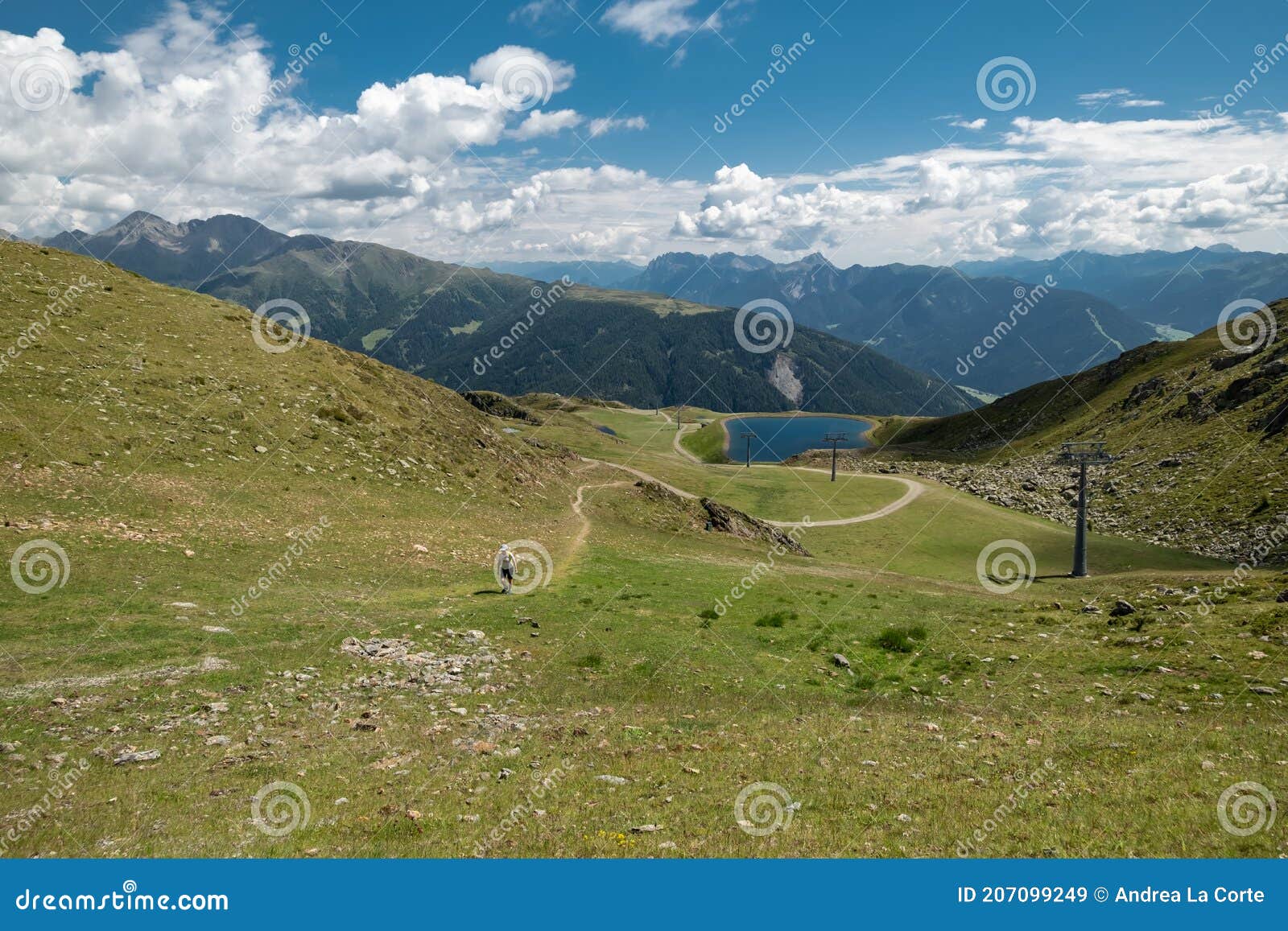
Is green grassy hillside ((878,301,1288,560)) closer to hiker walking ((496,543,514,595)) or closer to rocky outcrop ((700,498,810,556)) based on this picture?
rocky outcrop ((700,498,810,556))

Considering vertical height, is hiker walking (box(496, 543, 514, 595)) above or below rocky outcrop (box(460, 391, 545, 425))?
below

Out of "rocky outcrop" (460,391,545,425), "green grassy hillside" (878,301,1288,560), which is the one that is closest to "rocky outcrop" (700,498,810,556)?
"green grassy hillside" (878,301,1288,560)

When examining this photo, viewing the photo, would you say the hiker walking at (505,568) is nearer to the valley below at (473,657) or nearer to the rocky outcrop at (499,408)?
the valley below at (473,657)

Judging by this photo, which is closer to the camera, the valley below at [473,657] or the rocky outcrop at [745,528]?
the valley below at [473,657]

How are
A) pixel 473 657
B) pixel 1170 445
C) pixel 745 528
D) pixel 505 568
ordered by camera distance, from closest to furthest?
1. pixel 473 657
2. pixel 505 568
3. pixel 745 528
4. pixel 1170 445

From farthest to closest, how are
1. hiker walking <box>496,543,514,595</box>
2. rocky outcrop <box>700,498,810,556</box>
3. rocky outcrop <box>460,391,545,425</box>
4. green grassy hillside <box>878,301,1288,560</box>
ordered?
rocky outcrop <box>460,391,545,425</box>
green grassy hillside <box>878,301,1288,560</box>
rocky outcrop <box>700,498,810,556</box>
hiker walking <box>496,543,514,595</box>

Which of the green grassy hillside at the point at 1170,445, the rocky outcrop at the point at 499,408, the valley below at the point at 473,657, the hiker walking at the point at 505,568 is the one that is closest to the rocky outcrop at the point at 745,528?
the valley below at the point at 473,657

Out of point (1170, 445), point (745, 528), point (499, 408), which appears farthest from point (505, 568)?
point (499, 408)

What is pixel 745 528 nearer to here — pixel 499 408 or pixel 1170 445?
pixel 1170 445

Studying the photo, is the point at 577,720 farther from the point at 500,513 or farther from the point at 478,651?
the point at 500,513

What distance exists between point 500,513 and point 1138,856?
42503mm

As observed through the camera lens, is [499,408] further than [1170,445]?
Yes

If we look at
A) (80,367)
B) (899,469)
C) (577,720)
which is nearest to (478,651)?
(577,720)

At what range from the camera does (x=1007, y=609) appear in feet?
114
